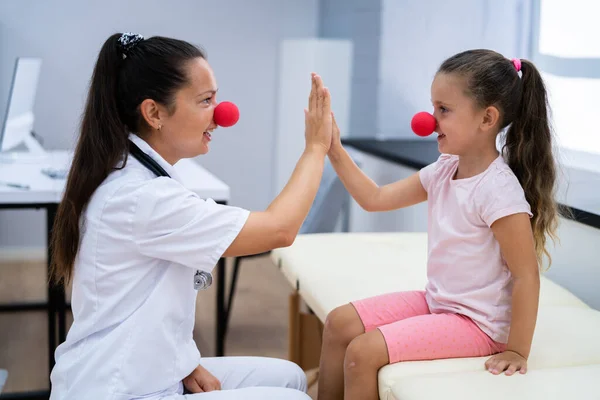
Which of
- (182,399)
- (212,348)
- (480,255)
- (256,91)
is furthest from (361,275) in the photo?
(256,91)

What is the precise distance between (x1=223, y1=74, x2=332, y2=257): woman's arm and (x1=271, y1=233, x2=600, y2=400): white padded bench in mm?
339

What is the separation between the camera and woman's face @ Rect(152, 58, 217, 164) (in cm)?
140

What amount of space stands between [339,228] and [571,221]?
205 cm

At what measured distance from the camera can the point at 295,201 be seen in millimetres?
1408

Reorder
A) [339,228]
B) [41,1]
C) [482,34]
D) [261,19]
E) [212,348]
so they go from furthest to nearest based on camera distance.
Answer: [261,19]
[41,1]
[339,228]
[482,34]
[212,348]

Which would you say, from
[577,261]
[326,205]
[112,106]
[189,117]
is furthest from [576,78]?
[112,106]

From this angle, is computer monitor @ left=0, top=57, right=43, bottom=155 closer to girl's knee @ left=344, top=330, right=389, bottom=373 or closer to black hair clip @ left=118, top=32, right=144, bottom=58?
black hair clip @ left=118, top=32, right=144, bottom=58

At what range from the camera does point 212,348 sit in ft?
10.0

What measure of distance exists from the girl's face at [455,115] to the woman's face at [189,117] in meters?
0.45

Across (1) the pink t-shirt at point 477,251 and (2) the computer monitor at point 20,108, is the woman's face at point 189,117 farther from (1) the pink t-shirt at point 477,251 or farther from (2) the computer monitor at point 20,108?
(2) the computer monitor at point 20,108

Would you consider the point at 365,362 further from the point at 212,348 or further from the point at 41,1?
the point at 41,1

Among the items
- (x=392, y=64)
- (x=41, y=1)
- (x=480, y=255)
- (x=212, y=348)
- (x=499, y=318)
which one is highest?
(x=41, y=1)

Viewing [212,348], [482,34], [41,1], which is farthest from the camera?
[41,1]

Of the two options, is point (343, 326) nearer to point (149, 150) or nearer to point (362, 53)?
point (149, 150)
